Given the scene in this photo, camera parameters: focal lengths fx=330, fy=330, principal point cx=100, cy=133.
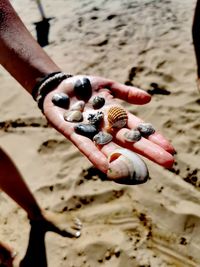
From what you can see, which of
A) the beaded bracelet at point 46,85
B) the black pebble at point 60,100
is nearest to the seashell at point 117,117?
the black pebble at point 60,100

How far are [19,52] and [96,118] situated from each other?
0.68 m

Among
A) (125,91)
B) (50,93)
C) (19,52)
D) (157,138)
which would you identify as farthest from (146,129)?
(19,52)

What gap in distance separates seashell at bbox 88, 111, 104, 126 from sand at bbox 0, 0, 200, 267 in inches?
38.6

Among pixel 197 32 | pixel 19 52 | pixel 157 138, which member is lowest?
pixel 197 32

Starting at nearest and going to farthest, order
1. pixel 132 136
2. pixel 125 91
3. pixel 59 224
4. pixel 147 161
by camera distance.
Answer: pixel 132 136
pixel 125 91
pixel 59 224
pixel 147 161

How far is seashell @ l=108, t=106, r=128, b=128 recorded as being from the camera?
6.12ft

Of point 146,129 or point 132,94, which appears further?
point 132,94

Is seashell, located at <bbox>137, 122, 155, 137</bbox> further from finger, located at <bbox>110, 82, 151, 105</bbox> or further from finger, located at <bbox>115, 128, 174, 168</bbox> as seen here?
finger, located at <bbox>110, 82, 151, 105</bbox>

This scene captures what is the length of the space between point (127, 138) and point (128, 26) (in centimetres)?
368

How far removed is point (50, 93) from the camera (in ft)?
6.90

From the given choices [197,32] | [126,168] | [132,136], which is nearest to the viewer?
[126,168]

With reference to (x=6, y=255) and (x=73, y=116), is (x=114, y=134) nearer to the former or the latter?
(x=73, y=116)

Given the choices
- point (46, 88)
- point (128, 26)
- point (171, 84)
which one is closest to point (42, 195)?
point (46, 88)

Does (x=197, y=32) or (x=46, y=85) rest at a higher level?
(x=46, y=85)
